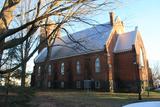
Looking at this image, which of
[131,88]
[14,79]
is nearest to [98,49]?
[131,88]

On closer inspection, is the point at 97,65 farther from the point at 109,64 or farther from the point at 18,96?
the point at 18,96

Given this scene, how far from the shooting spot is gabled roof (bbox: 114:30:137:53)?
162 ft

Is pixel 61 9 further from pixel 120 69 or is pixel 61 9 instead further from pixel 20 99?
pixel 120 69

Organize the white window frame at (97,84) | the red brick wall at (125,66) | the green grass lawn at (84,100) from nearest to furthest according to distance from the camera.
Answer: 1. the green grass lawn at (84,100)
2. the white window frame at (97,84)
3. the red brick wall at (125,66)

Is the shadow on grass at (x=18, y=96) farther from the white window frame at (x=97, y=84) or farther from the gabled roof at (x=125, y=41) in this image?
the gabled roof at (x=125, y=41)

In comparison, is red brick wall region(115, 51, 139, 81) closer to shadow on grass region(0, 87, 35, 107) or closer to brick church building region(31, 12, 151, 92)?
brick church building region(31, 12, 151, 92)

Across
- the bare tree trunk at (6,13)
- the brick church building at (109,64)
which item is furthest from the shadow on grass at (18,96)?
the brick church building at (109,64)

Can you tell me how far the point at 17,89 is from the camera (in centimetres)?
1290

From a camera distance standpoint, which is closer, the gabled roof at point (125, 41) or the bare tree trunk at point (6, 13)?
the bare tree trunk at point (6, 13)

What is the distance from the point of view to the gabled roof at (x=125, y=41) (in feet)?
Result: 162

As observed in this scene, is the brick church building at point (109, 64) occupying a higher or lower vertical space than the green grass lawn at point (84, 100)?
higher

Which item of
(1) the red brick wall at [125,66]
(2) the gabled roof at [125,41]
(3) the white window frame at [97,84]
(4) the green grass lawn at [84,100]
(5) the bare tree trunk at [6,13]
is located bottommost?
(4) the green grass lawn at [84,100]

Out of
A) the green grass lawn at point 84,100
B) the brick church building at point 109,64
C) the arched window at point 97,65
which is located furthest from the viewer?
the arched window at point 97,65

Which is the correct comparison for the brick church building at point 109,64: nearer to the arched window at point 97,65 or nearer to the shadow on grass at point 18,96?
A: the arched window at point 97,65
